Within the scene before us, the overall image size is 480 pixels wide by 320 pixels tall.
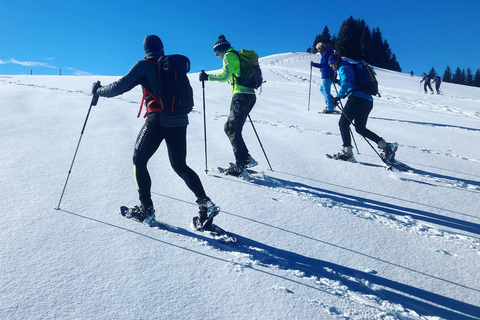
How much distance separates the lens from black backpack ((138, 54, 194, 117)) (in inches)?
115

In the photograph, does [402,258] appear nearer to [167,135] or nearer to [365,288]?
[365,288]

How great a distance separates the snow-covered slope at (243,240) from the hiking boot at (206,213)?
117mm

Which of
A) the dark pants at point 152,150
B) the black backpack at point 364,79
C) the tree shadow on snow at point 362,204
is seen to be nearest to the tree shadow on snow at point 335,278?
the dark pants at point 152,150

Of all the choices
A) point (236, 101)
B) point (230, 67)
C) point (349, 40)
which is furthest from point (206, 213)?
point (349, 40)

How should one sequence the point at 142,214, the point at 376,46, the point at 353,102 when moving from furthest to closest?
the point at 376,46, the point at 353,102, the point at 142,214

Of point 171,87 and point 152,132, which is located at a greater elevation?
point 171,87

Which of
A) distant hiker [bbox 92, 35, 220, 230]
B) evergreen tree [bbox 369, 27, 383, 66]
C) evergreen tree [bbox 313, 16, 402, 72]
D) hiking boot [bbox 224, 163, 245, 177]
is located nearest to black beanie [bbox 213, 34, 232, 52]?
distant hiker [bbox 92, 35, 220, 230]

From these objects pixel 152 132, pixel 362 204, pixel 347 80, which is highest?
pixel 347 80

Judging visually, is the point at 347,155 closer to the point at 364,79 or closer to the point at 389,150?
the point at 389,150

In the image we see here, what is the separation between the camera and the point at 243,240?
9.60 ft

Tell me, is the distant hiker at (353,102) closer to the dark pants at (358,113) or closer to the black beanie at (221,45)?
the dark pants at (358,113)

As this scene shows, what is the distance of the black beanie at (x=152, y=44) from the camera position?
3.01 meters

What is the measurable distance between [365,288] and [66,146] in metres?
4.96

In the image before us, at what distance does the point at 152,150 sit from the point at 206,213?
0.79 m
